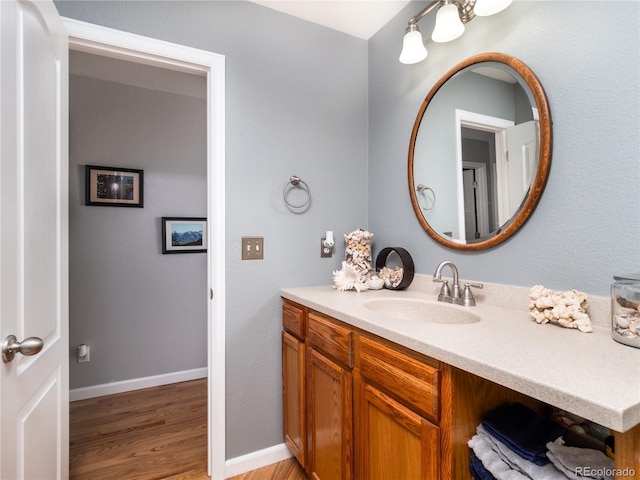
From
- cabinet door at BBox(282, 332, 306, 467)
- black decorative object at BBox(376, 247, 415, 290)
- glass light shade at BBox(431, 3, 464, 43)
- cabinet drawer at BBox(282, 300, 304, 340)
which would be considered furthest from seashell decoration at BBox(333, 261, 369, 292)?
glass light shade at BBox(431, 3, 464, 43)

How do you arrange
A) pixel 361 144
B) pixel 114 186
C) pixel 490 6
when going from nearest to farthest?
1. pixel 490 6
2. pixel 361 144
3. pixel 114 186

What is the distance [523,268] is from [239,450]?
163cm

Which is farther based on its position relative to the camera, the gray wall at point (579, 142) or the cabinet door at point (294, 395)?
the cabinet door at point (294, 395)

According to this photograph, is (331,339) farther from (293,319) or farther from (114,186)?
(114,186)

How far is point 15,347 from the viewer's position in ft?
2.58

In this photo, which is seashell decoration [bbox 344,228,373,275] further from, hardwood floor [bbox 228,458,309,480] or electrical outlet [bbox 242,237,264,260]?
hardwood floor [bbox 228,458,309,480]

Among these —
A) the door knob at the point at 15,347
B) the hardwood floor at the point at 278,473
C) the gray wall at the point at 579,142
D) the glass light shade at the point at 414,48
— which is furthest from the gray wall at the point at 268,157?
the door knob at the point at 15,347

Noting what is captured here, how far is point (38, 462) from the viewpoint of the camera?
971mm

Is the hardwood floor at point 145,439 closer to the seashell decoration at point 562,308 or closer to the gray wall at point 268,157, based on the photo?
the gray wall at point 268,157

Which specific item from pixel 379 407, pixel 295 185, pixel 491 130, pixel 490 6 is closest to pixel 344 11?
pixel 490 6

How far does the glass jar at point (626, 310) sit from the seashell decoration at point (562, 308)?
0.27 feet

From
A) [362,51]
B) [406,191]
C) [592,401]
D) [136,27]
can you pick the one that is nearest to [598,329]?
[592,401]

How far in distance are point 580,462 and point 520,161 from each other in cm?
96

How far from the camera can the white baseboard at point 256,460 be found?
1.64 meters
